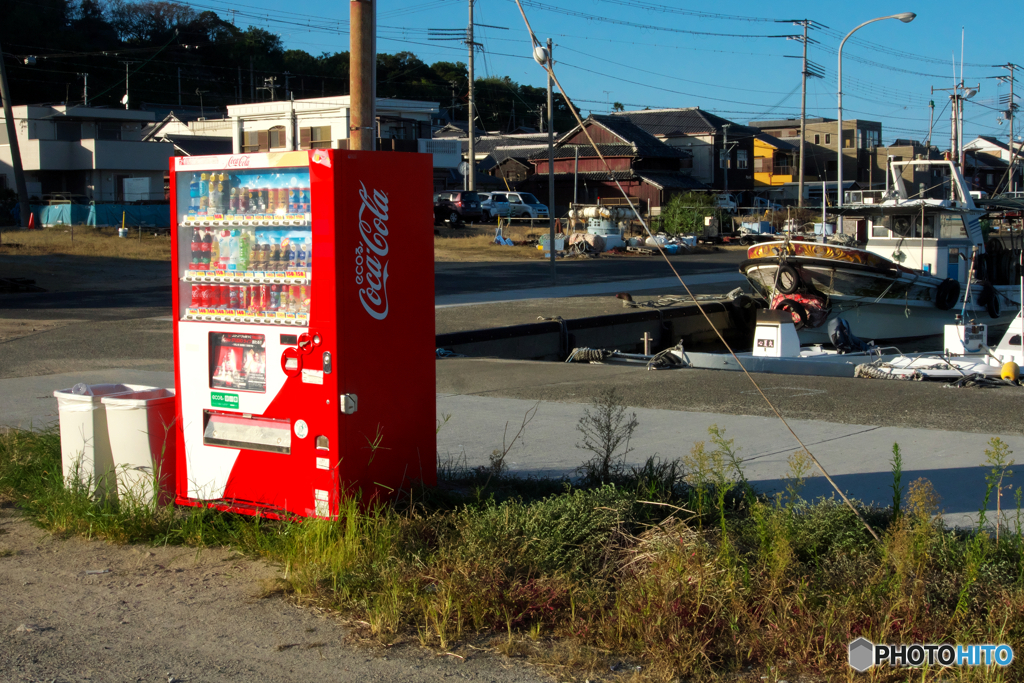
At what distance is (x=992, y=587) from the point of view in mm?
4164

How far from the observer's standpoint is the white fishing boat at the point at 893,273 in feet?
66.7

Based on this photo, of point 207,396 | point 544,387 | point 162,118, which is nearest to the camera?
point 207,396

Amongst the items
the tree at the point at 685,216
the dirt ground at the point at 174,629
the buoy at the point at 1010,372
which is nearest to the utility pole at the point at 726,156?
the tree at the point at 685,216

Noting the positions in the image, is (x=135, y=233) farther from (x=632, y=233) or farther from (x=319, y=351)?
(x=319, y=351)

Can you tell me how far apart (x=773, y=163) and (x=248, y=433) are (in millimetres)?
84987

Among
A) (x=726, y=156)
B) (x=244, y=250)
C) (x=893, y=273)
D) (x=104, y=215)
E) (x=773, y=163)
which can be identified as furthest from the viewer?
(x=773, y=163)

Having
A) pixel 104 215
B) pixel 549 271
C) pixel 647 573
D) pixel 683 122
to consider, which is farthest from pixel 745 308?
pixel 683 122

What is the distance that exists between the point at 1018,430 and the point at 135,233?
36.6m

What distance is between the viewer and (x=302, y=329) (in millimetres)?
5312

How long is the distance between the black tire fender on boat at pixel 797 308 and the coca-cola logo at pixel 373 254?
1652 cm

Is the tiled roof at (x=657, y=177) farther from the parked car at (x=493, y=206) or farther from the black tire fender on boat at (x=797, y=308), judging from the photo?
the black tire fender on boat at (x=797, y=308)

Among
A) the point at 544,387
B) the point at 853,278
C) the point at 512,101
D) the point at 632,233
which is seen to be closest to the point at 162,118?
the point at 512,101

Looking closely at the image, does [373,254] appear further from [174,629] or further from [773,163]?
[773,163]

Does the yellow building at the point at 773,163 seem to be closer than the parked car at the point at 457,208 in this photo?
No
